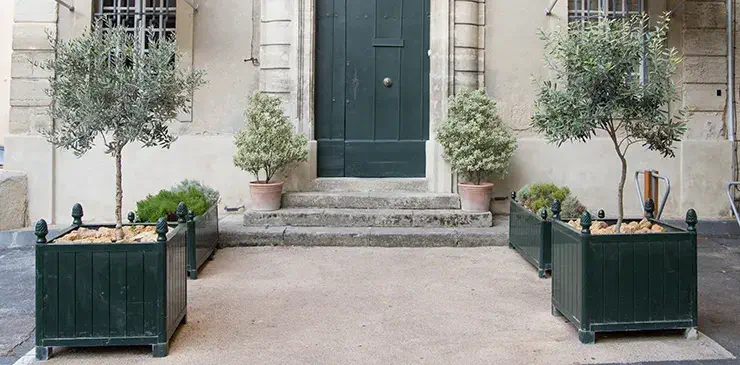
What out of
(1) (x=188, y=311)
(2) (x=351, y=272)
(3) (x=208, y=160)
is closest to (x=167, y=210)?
(1) (x=188, y=311)

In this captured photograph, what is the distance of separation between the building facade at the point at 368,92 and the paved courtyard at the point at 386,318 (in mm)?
2256

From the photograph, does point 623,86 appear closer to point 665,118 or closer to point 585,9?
point 665,118

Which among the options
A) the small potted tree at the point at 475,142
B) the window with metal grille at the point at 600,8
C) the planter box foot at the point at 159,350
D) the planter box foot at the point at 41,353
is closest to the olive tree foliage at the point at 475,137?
the small potted tree at the point at 475,142

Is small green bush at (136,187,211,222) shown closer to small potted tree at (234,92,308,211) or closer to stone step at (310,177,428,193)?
small potted tree at (234,92,308,211)

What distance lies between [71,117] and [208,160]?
13.1ft

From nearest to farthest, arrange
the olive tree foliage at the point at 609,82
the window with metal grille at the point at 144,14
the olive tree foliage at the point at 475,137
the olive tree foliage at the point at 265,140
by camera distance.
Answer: the olive tree foliage at the point at 609,82
the olive tree foliage at the point at 265,140
the olive tree foliage at the point at 475,137
the window with metal grille at the point at 144,14

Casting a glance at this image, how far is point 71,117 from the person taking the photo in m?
4.37

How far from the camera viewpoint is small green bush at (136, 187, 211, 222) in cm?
593

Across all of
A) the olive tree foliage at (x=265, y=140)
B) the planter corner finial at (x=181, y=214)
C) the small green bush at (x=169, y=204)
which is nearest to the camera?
the planter corner finial at (x=181, y=214)

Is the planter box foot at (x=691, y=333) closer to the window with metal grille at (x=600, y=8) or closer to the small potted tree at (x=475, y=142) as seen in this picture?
the small potted tree at (x=475, y=142)

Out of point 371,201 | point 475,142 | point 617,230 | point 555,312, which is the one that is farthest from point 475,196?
point 617,230

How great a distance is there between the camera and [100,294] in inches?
149

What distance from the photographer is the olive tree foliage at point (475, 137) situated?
743 centimetres

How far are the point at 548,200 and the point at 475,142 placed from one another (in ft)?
4.21
